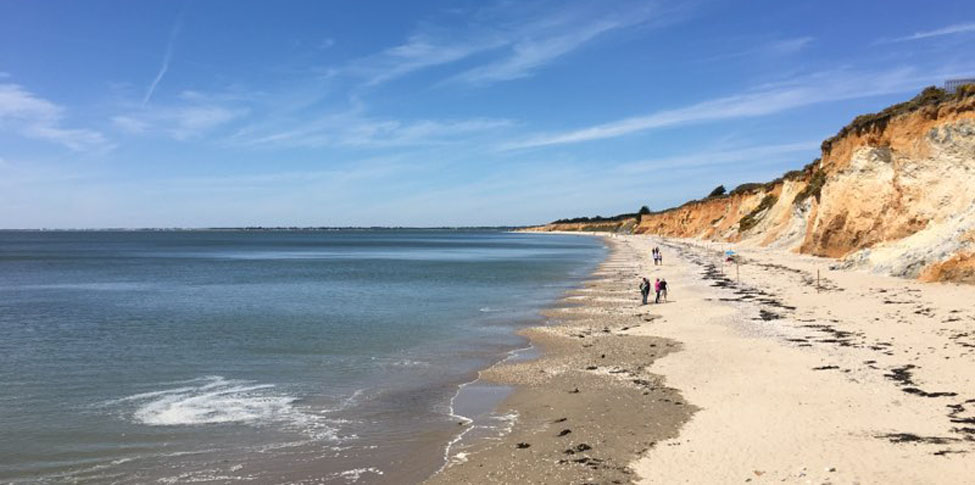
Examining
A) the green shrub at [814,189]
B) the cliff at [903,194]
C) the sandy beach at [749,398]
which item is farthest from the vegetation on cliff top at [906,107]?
the sandy beach at [749,398]

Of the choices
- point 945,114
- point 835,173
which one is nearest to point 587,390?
point 945,114

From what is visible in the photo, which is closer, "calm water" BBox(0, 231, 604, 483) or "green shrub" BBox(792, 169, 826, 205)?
"calm water" BBox(0, 231, 604, 483)

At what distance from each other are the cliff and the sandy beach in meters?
5.19

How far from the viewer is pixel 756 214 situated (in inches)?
3406

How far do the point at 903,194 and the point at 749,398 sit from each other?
112 feet

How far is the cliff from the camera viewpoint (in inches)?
1184

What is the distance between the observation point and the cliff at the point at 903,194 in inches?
1184

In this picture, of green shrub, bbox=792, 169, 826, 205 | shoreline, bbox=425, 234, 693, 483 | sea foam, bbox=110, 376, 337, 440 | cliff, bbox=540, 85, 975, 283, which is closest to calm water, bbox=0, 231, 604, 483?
sea foam, bbox=110, 376, 337, 440

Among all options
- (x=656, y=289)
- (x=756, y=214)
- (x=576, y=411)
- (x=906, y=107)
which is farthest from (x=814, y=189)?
→ (x=576, y=411)

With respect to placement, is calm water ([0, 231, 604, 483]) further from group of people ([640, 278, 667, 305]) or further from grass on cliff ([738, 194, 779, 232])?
grass on cliff ([738, 194, 779, 232])

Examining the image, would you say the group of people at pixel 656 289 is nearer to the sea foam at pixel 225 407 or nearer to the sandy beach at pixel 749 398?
the sandy beach at pixel 749 398

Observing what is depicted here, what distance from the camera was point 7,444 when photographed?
11680 millimetres

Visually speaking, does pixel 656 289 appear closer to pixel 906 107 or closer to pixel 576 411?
pixel 576 411

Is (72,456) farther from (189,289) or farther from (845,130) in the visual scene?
(845,130)
